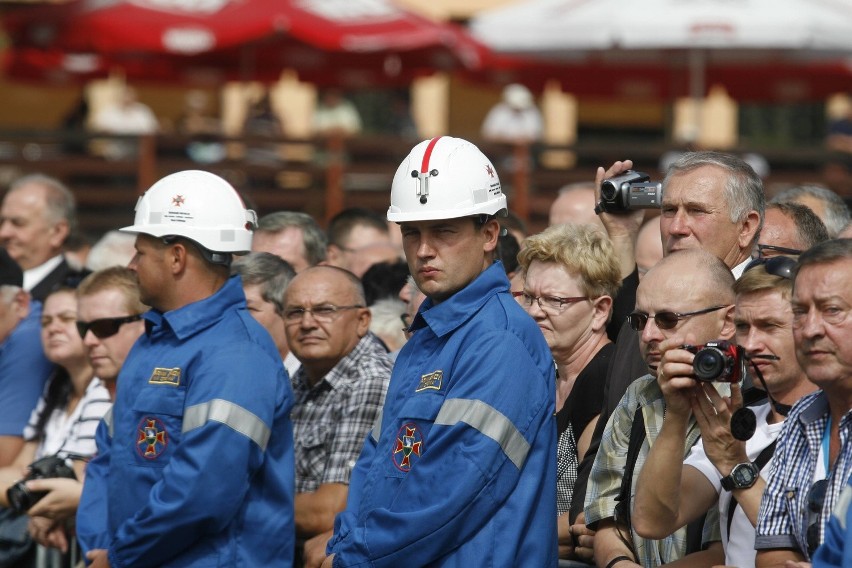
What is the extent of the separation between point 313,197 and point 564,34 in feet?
9.68

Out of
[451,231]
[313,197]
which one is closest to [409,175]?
[451,231]

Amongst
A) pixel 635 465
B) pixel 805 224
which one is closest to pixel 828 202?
pixel 805 224

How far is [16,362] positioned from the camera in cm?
827

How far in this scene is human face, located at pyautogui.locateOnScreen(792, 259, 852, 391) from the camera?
4297 mm

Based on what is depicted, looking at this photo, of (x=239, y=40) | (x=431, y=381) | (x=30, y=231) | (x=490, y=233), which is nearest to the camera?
(x=431, y=381)

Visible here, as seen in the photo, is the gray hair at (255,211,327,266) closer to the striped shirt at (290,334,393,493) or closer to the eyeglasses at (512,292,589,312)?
the striped shirt at (290,334,393,493)

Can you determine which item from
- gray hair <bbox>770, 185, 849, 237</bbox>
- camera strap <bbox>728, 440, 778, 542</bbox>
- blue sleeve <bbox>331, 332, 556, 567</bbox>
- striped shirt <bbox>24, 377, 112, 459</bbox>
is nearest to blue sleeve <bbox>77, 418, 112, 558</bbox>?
striped shirt <bbox>24, 377, 112, 459</bbox>

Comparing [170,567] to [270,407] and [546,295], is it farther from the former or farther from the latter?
[546,295]

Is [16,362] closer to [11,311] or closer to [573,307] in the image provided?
[11,311]

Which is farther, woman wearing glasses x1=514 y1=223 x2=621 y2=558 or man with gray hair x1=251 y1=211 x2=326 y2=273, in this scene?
man with gray hair x1=251 y1=211 x2=326 y2=273

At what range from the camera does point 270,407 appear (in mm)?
5820

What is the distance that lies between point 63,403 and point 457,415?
3.82 m

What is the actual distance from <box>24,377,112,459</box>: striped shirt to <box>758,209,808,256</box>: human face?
331 cm

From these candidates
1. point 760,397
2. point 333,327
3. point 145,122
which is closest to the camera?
point 760,397
